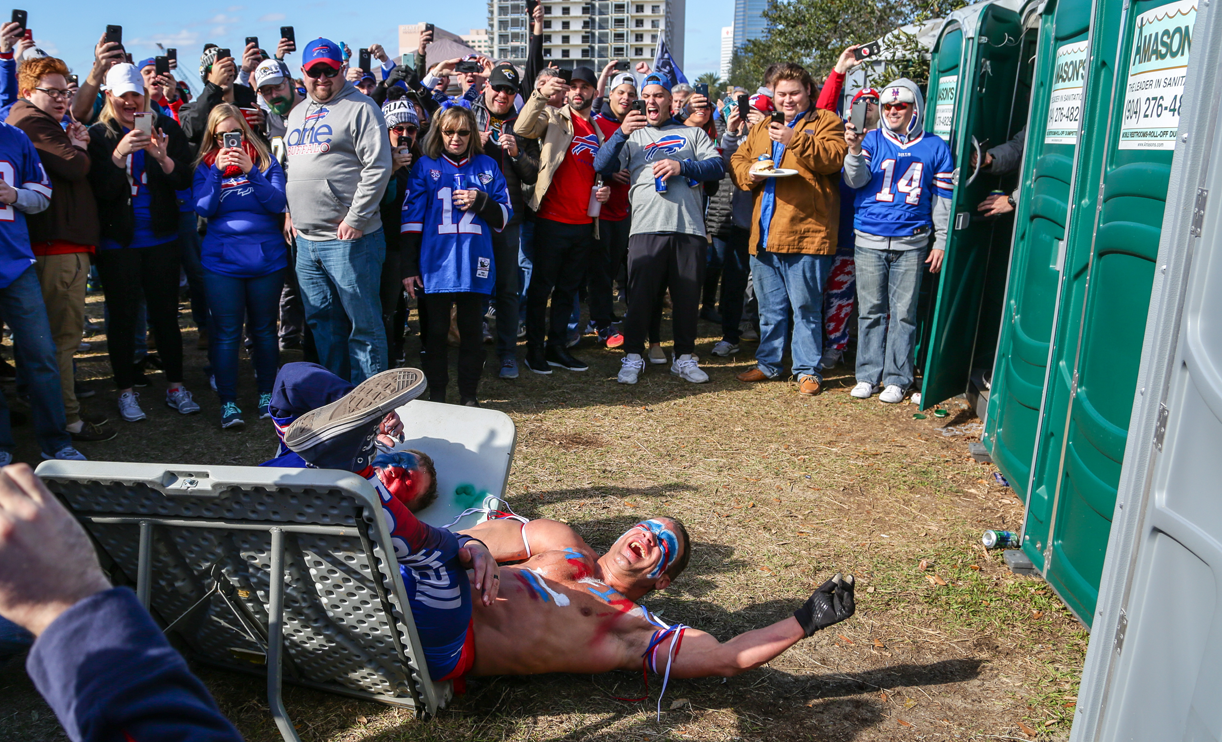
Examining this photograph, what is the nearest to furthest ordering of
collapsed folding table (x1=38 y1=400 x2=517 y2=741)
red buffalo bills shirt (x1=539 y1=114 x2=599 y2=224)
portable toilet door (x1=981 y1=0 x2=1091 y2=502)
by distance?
collapsed folding table (x1=38 y1=400 x2=517 y2=741) → portable toilet door (x1=981 y1=0 x2=1091 y2=502) → red buffalo bills shirt (x1=539 y1=114 x2=599 y2=224)

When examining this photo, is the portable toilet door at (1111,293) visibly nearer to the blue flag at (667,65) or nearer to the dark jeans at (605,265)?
the dark jeans at (605,265)

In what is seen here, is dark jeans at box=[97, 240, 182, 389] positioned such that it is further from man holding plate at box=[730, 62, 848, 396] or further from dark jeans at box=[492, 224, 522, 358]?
man holding plate at box=[730, 62, 848, 396]

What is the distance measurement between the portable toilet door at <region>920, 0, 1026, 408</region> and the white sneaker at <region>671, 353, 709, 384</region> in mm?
1739

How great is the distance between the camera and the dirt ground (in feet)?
8.95

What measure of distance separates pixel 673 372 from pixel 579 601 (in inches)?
162

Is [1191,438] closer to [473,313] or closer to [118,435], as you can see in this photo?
[473,313]

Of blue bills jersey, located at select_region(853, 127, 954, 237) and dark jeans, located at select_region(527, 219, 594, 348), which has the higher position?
blue bills jersey, located at select_region(853, 127, 954, 237)

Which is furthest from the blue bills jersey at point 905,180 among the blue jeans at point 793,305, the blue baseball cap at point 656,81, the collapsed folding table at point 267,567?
the collapsed folding table at point 267,567

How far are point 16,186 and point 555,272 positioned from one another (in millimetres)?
3591

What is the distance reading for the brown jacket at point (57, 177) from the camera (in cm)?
464

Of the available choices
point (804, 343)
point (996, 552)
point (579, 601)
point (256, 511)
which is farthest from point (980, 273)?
point (256, 511)

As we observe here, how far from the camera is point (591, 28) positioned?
12175cm

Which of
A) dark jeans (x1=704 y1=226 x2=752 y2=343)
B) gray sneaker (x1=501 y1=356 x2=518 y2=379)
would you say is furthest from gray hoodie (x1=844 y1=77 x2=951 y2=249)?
gray sneaker (x1=501 y1=356 x2=518 y2=379)

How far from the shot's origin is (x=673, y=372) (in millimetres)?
6836
